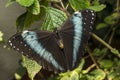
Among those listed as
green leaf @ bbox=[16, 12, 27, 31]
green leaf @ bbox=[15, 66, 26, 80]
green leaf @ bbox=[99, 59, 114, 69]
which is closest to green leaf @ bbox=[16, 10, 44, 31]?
green leaf @ bbox=[16, 12, 27, 31]

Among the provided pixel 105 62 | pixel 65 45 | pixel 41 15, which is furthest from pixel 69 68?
pixel 105 62

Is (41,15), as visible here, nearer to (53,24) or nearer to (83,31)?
(53,24)

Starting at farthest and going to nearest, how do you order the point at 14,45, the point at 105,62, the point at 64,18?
the point at 105,62, the point at 64,18, the point at 14,45

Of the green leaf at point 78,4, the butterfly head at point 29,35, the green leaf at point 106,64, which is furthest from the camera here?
the green leaf at point 106,64

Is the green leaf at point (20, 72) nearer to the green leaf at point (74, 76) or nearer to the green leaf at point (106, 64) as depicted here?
the green leaf at point (106, 64)

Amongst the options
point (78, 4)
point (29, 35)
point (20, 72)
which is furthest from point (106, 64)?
point (29, 35)

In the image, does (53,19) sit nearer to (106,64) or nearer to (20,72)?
(106,64)

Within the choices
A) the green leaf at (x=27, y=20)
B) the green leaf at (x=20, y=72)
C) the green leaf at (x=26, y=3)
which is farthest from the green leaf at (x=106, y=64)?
the green leaf at (x=26, y=3)

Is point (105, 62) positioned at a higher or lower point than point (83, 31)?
lower
